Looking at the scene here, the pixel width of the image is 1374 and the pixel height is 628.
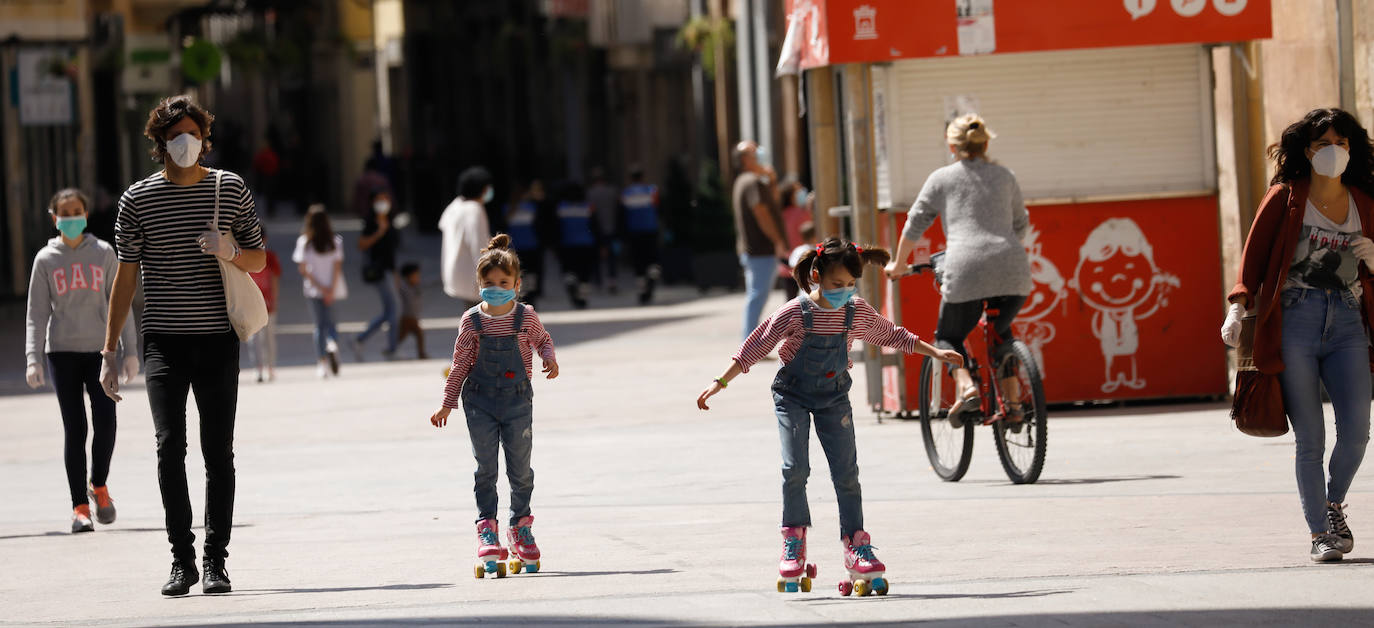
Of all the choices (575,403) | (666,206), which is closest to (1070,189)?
(575,403)

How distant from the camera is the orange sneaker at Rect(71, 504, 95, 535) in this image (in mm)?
10062

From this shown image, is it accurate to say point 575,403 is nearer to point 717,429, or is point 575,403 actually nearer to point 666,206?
point 717,429

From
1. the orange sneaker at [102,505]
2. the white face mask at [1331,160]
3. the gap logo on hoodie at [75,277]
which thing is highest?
the white face mask at [1331,160]

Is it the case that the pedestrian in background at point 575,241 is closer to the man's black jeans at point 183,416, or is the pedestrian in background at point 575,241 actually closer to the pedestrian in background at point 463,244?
the pedestrian in background at point 463,244

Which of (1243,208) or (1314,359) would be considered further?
(1243,208)

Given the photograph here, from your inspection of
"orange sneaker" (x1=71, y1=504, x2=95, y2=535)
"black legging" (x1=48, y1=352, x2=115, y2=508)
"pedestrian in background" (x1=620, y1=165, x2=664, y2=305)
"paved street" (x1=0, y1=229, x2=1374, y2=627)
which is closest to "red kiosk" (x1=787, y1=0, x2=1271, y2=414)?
"paved street" (x1=0, y1=229, x2=1374, y2=627)

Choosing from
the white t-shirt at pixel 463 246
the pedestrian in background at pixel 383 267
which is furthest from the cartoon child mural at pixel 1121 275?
the pedestrian in background at pixel 383 267

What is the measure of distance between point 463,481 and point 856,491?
421 cm

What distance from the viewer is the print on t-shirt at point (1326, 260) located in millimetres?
7723

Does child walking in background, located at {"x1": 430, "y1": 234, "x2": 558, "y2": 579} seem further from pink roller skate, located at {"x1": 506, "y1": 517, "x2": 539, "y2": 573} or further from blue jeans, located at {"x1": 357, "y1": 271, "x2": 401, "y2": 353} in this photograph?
blue jeans, located at {"x1": 357, "y1": 271, "x2": 401, "y2": 353}

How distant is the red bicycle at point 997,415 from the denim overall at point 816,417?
2471 mm

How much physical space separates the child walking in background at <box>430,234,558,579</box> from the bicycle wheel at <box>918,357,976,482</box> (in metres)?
2.71

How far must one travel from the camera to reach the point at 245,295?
8.00 m

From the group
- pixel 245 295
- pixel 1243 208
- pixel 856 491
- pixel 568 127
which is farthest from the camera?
pixel 568 127
